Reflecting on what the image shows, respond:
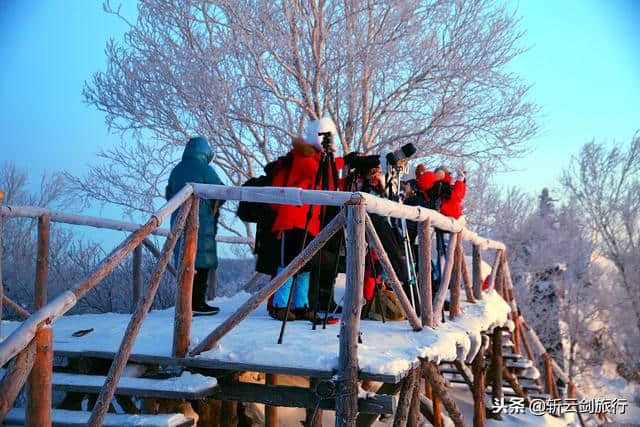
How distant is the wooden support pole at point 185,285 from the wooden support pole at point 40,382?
1447 mm

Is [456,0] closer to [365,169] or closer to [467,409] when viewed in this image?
[467,409]

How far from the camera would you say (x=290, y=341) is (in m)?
3.83

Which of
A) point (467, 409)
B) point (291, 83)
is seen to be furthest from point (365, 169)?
point (291, 83)

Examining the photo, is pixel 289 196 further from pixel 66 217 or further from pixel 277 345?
pixel 66 217

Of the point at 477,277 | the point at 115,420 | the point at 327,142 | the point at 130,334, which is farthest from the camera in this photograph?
the point at 477,277

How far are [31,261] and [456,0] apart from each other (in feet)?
45.2

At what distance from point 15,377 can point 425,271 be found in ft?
10.2

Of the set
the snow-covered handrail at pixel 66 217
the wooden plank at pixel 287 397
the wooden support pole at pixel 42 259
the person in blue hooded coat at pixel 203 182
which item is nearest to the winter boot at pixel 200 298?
the person in blue hooded coat at pixel 203 182

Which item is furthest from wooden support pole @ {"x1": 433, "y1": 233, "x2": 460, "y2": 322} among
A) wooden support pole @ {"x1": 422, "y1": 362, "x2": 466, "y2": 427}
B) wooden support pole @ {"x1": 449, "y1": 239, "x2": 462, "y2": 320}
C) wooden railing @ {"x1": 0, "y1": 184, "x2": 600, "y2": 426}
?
wooden support pole @ {"x1": 422, "y1": 362, "x2": 466, "y2": 427}

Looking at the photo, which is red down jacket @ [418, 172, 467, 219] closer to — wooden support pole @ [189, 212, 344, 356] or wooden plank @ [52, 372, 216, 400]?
wooden support pole @ [189, 212, 344, 356]

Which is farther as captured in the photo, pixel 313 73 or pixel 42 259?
pixel 313 73

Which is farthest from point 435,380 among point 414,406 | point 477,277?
point 477,277

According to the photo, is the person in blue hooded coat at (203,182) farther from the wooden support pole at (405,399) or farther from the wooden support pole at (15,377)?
the wooden support pole at (15,377)

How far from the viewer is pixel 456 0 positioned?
12.1m
